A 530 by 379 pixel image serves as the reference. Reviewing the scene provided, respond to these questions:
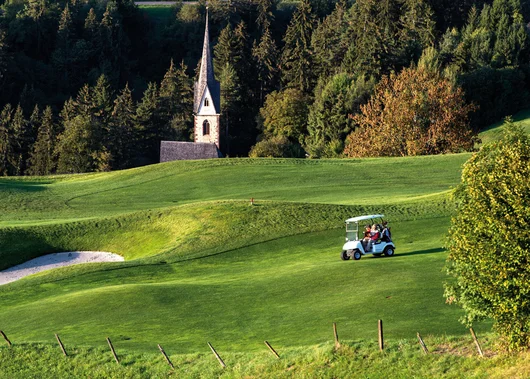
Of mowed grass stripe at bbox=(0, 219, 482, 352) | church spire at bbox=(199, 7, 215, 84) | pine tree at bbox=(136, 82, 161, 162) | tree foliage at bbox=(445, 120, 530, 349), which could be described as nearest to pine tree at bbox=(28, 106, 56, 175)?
pine tree at bbox=(136, 82, 161, 162)

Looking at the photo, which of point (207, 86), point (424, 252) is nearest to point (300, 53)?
point (207, 86)

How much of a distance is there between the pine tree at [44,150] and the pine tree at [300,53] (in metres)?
37.5

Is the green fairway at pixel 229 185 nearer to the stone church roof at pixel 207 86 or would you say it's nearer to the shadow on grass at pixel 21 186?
the shadow on grass at pixel 21 186

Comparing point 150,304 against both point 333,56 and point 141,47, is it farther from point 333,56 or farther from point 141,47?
point 141,47

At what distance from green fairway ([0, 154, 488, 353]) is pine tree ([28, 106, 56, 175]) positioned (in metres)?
48.4

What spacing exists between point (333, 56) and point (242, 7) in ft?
141

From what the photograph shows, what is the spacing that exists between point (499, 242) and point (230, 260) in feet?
77.2

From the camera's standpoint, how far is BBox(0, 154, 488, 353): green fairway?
35.4m

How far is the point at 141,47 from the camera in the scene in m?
182

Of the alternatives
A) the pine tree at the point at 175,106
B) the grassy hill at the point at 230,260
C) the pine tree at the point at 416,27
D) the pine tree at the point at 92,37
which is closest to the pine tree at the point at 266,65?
the pine tree at the point at 175,106

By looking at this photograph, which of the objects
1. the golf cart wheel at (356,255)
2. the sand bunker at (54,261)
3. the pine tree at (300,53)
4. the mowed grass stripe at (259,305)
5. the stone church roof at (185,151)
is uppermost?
the pine tree at (300,53)

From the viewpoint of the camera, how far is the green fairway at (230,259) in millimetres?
35406

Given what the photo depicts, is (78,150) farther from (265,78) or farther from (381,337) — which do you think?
(381,337)

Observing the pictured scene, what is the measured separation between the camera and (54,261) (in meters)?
57.4
